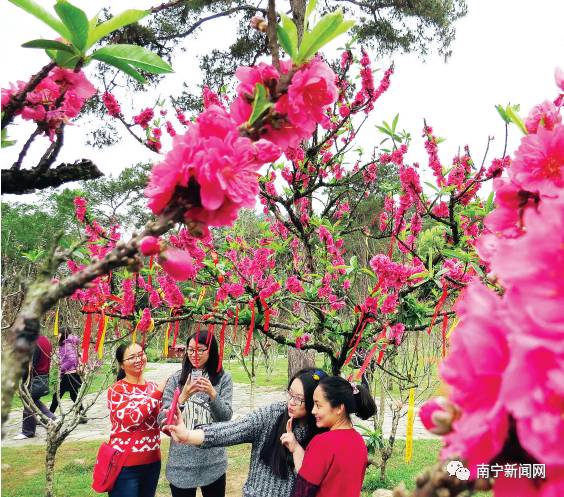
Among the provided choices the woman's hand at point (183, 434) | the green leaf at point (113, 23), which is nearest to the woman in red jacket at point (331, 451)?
the woman's hand at point (183, 434)

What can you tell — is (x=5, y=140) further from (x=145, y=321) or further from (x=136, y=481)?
(x=136, y=481)

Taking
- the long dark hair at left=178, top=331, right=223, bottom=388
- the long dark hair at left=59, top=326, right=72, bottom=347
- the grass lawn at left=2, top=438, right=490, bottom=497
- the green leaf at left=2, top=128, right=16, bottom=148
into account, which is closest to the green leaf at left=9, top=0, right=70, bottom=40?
the green leaf at left=2, top=128, right=16, bottom=148

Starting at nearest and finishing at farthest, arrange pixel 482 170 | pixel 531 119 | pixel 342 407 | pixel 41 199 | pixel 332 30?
pixel 332 30, pixel 531 119, pixel 342 407, pixel 482 170, pixel 41 199

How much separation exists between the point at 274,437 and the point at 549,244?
2486 millimetres

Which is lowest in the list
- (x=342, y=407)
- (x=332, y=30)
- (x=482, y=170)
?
(x=342, y=407)

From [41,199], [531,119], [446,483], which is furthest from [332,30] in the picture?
[41,199]

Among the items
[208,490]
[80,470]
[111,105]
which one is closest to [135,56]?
[208,490]

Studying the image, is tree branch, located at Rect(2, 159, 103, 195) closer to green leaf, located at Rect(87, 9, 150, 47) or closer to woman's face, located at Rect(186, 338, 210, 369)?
green leaf, located at Rect(87, 9, 150, 47)

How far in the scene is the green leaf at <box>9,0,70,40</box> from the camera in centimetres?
79

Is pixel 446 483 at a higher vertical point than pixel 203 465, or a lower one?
higher

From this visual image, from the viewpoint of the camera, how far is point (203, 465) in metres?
3.21

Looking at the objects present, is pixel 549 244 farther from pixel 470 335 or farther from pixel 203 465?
pixel 203 465

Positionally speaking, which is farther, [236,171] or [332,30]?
[332,30]

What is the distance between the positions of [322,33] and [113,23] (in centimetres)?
38
